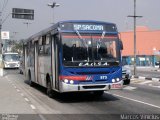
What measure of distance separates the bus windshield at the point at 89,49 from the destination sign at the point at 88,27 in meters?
0.26

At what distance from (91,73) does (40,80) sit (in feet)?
18.4

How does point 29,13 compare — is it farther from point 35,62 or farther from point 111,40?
point 111,40

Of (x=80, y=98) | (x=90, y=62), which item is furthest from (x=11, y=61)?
(x=90, y=62)

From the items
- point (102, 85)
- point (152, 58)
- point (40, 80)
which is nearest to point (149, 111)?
point (102, 85)

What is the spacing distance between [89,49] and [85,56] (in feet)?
1.05

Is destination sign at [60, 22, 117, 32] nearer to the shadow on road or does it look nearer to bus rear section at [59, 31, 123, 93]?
bus rear section at [59, 31, 123, 93]

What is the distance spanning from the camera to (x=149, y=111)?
42.4ft

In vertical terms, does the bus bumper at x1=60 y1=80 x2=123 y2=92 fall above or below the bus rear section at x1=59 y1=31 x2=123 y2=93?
below

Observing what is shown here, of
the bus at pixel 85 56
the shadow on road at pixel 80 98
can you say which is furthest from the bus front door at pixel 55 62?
the shadow on road at pixel 80 98

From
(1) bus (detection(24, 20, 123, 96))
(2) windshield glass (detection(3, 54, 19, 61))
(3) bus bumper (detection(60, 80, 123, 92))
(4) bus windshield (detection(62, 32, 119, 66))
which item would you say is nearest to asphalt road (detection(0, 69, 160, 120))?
(3) bus bumper (detection(60, 80, 123, 92))

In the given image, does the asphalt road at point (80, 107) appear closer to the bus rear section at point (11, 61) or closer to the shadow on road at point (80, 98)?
the shadow on road at point (80, 98)

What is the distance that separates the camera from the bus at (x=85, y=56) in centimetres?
1532

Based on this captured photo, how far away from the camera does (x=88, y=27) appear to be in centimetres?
1597

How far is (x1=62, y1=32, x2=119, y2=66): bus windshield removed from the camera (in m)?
15.4
